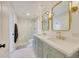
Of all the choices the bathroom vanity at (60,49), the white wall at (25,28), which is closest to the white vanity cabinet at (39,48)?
the bathroom vanity at (60,49)

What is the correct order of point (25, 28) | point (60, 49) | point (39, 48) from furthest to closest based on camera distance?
1. point (25, 28)
2. point (39, 48)
3. point (60, 49)

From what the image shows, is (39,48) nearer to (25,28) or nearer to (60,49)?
(60,49)

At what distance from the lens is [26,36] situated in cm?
862

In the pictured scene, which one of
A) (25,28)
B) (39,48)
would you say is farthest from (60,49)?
(25,28)

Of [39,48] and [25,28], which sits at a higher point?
[25,28]

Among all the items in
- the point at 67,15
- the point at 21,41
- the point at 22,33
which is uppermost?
the point at 67,15

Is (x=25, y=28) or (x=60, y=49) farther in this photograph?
(x=25, y=28)

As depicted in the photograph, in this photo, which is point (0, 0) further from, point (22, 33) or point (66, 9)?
point (22, 33)

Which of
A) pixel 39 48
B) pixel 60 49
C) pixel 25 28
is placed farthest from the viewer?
pixel 25 28

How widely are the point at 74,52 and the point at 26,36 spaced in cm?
738

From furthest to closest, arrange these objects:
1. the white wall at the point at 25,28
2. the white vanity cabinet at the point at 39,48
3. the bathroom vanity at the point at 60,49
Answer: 1. the white wall at the point at 25,28
2. the white vanity cabinet at the point at 39,48
3. the bathroom vanity at the point at 60,49

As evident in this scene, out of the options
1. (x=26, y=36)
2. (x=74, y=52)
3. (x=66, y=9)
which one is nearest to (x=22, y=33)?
(x=26, y=36)

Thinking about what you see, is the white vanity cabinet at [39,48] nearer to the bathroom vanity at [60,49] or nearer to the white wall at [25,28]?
the bathroom vanity at [60,49]

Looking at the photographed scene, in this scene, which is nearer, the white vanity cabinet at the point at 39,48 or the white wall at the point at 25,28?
the white vanity cabinet at the point at 39,48
